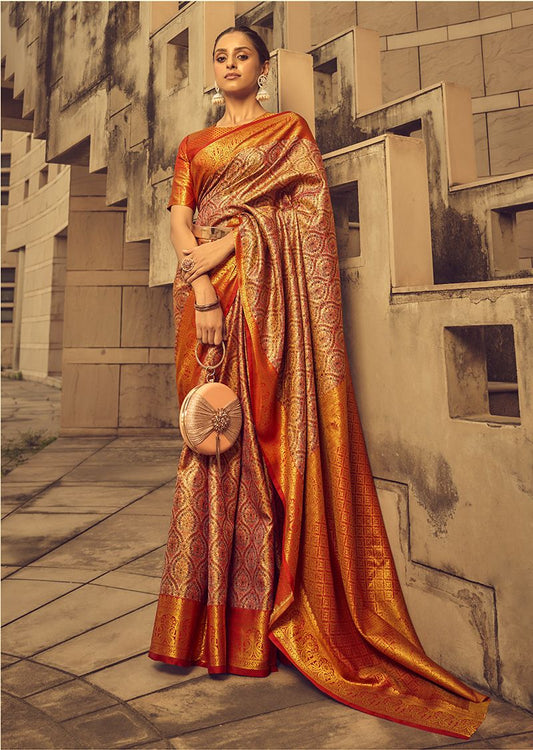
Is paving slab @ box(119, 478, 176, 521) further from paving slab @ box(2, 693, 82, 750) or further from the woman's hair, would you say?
the woman's hair

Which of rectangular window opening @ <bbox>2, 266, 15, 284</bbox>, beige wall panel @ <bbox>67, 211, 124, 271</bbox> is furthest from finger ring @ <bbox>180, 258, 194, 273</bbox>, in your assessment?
rectangular window opening @ <bbox>2, 266, 15, 284</bbox>

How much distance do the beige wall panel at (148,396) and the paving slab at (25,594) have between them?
12.6 feet

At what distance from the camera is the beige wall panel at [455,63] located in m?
5.09

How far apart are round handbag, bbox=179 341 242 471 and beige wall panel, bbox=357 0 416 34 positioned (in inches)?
176

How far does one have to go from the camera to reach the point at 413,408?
2186mm

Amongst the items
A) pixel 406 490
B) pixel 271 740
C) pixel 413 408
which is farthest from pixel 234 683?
pixel 413 408

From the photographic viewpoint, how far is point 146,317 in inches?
273

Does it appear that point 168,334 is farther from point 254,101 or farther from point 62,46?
point 254,101

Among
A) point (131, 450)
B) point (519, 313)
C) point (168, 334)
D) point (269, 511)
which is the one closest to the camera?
point (519, 313)

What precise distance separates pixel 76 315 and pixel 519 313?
5.85 m

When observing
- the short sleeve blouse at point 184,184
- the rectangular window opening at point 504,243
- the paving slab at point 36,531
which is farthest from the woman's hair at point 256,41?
the paving slab at point 36,531

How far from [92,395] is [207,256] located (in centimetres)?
494

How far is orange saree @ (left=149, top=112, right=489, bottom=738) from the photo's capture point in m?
2.12

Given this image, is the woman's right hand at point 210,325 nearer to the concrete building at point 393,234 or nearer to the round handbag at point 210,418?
the round handbag at point 210,418
